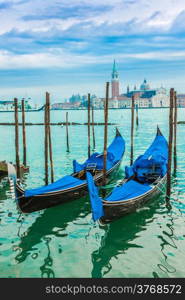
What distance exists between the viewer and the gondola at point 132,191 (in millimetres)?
9820

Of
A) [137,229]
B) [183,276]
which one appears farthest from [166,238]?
[183,276]

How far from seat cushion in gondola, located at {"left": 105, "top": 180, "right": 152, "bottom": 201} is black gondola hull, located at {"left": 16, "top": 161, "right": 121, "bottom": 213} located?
6.29ft

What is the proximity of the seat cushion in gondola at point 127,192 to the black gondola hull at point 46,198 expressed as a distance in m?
1.92

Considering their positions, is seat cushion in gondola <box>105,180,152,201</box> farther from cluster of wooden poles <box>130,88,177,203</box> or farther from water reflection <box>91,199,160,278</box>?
cluster of wooden poles <box>130,88,177,203</box>

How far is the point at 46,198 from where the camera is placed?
11641mm

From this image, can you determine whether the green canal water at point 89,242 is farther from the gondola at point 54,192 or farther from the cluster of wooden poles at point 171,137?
the cluster of wooden poles at point 171,137

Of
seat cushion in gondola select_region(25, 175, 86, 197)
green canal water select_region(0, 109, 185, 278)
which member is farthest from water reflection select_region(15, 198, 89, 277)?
seat cushion in gondola select_region(25, 175, 86, 197)

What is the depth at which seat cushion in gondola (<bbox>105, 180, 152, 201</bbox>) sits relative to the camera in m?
10.7

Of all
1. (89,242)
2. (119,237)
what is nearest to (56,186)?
(89,242)

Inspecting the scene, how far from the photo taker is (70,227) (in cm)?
1090

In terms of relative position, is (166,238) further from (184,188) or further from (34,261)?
(184,188)

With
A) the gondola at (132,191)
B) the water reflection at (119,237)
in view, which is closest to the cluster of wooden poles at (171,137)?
the gondola at (132,191)

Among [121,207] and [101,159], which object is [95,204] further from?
[101,159]

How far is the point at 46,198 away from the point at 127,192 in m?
2.73
